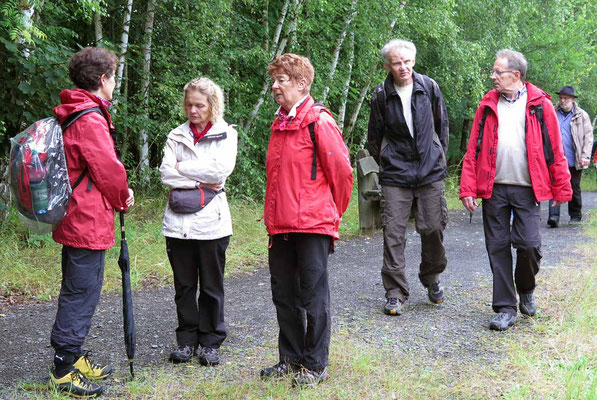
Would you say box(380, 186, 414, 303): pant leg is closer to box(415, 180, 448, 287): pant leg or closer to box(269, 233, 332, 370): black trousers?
box(415, 180, 448, 287): pant leg

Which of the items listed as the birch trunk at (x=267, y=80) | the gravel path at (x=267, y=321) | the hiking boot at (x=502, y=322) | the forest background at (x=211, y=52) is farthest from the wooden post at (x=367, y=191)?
the hiking boot at (x=502, y=322)

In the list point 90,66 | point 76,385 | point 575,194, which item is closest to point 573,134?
point 575,194

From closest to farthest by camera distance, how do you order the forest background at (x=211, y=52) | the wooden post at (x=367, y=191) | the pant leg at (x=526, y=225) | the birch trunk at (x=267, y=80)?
the pant leg at (x=526, y=225)
the forest background at (x=211, y=52)
the wooden post at (x=367, y=191)
the birch trunk at (x=267, y=80)

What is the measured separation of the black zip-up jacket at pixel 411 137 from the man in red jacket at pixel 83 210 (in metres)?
2.65

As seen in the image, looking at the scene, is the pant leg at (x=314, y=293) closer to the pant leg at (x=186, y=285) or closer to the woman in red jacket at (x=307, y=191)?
the woman in red jacket at (x=307, y=191)

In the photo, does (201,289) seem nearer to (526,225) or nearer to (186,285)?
(186,285)

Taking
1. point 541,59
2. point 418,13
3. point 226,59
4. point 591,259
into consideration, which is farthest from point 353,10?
point 541,59

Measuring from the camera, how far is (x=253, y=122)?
1301 cm

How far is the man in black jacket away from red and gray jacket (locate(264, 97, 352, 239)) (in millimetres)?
1789

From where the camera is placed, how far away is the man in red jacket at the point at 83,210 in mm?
3838

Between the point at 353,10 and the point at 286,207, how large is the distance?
10554 mm

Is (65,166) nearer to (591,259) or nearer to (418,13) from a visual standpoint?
(591,259)

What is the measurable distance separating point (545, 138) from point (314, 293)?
8.26 ft

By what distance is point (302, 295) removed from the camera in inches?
160
